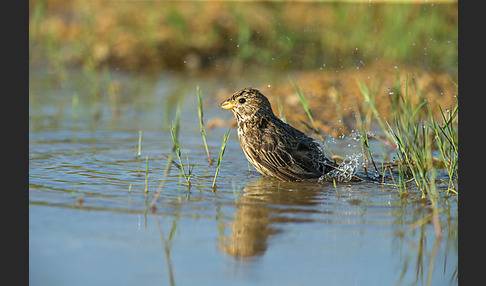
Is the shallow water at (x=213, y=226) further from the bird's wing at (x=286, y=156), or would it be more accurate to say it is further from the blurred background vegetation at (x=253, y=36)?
the blurred background vegetation at (x=253, y=36)

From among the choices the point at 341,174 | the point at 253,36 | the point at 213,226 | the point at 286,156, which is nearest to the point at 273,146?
the point at 286,156

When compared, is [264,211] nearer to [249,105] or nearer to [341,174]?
[341,174]

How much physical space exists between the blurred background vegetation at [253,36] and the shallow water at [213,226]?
490 cm

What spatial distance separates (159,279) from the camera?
13.3 ft

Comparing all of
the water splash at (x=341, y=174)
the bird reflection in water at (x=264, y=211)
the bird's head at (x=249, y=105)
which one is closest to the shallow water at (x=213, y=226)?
the bird reflection in water at (x=264, y=211)

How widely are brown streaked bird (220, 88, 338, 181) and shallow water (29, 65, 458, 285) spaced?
0.59 ft

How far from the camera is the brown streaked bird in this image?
22.3ft

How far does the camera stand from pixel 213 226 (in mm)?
5086

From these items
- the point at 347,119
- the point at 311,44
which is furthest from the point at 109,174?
the point at 311,44

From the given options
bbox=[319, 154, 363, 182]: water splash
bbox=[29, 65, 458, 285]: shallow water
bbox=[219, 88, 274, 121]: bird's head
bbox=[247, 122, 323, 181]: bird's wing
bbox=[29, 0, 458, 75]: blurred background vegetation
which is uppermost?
bbox=[29, 0, 458, 75]: blurred background vegetation

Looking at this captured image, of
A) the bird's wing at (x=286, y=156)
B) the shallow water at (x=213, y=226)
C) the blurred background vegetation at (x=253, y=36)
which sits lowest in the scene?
the shallow water at (x=213, y=226)

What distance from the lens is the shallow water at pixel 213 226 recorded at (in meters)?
4.20

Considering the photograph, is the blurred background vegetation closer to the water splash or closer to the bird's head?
the bird's head

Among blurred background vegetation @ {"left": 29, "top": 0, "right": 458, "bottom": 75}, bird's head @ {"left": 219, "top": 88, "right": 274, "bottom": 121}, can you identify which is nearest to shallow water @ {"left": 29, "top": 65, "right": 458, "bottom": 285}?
bird's head @ {"left": 219, "top": 88, "right": 274, "bottom": 121}
